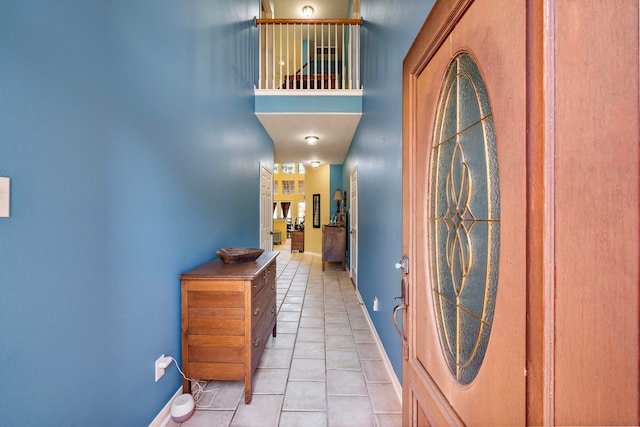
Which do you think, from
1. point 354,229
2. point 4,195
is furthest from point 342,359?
point 354,229

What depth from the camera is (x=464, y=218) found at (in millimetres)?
799

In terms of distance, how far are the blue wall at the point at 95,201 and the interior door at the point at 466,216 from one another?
4.48 ft

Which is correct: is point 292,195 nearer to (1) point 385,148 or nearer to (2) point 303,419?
(1) point 385,148

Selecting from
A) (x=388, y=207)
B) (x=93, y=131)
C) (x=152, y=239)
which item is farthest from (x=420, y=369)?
(x=93, y=131)

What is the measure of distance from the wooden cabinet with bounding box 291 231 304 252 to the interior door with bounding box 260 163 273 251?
3462 mm

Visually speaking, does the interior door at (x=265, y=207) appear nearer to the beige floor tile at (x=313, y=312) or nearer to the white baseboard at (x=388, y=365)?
the beige floor tile at (x=313, y=312)

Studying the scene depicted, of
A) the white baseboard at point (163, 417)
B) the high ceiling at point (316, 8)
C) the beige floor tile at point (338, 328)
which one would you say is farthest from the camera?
the high ceiling at point (316, 8)

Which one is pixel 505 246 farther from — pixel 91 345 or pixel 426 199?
pixel 91 345

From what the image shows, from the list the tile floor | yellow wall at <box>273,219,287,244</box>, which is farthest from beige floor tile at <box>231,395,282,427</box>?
yellow wall at <box>273,219,287,244</box>

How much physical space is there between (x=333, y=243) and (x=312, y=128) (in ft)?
8.33

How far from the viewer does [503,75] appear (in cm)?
59

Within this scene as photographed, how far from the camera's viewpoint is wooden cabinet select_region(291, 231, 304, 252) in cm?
840

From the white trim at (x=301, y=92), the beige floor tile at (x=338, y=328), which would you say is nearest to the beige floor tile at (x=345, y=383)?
the beige floor tile at (x=338, y=328)

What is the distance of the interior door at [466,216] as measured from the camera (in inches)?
22.0
